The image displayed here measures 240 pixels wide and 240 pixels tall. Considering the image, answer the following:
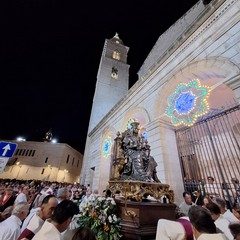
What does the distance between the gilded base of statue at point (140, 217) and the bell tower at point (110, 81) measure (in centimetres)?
1448

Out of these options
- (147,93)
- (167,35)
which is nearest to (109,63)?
(167,35)

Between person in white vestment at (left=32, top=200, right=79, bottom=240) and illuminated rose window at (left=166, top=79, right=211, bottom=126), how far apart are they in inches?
182

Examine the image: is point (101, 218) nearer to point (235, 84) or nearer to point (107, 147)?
point (235, 84)

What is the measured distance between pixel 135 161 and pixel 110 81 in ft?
57.2

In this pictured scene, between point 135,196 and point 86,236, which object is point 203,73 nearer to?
point 135,196

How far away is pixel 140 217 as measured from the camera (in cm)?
239

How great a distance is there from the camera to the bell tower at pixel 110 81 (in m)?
17.6

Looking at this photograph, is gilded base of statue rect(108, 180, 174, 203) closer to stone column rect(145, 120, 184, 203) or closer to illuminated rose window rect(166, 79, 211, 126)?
stone column rect(145, 120, 184, 203)

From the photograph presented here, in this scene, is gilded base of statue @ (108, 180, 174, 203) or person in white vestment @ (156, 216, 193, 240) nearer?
person in white vestment @ (156, 216, 193, 240)

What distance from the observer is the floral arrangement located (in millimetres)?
2391

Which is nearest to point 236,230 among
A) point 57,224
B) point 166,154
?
point 57,224

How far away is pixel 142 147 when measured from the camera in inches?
158

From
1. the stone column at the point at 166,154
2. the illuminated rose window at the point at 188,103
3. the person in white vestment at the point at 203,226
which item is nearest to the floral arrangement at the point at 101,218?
the person in white vestment at the point at 203,226

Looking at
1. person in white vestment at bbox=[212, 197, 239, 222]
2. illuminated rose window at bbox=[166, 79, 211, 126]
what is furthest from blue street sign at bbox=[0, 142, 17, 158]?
illuminated rose window at bbox=[166, 79, 211, 126]
